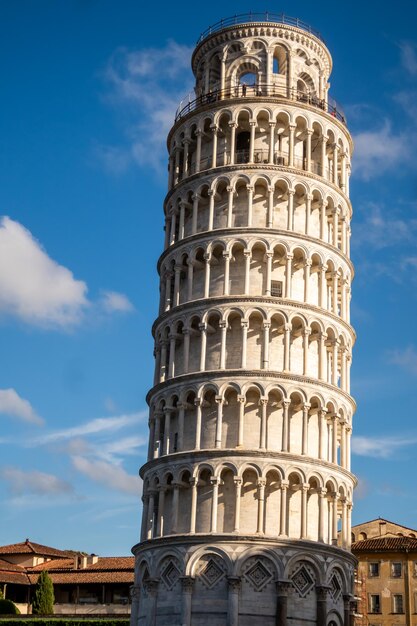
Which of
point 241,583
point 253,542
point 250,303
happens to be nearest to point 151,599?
point 241,583

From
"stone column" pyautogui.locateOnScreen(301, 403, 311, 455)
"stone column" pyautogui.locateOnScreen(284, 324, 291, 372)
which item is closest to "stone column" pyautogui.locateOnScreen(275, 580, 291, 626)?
"stone column" pyautogui.locateOnScreen(301, 403, 311, 455)

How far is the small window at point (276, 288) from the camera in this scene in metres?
51.5

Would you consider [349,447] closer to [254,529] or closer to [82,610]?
[254,529]

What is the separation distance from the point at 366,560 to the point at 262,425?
123 ft

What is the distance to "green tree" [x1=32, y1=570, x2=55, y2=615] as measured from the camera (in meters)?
73.2

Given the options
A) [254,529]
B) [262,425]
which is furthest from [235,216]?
[254,529]

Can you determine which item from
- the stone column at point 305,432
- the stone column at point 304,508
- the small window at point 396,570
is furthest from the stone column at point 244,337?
the small window at point 396,570

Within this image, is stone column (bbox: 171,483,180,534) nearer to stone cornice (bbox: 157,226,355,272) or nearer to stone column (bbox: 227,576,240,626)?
stone column (bbox: 227,576,240,626)

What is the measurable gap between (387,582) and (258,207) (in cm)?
4045

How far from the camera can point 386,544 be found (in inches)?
3157

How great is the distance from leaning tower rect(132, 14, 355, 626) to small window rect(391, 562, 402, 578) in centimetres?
3190

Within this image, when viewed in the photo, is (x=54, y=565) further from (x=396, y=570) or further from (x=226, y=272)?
(x=226, y=272)

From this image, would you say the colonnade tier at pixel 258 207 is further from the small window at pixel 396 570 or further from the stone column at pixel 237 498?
the small window at pixel 396 570

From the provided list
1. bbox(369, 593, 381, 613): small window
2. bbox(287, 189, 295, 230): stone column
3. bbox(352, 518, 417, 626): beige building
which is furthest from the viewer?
bbox(369, 593, 381, 613): small window
